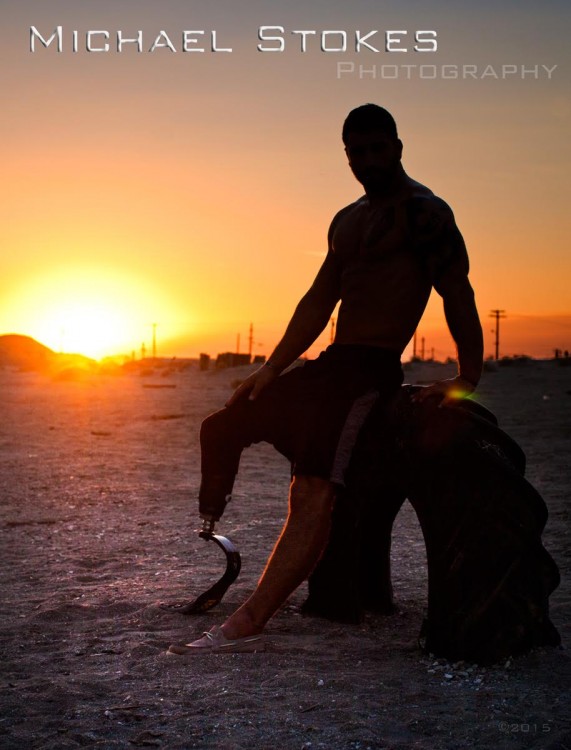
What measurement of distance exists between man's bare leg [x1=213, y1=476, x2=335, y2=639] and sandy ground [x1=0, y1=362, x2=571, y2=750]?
173 mm

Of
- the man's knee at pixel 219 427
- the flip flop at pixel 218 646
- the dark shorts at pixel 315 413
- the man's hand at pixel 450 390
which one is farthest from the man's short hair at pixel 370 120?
the flip flop at pixel 218 646

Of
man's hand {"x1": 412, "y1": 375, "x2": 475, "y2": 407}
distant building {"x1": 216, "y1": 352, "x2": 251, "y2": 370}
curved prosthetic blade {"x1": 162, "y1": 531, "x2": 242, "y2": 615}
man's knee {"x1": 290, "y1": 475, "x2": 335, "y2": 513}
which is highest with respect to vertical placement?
distant building {"x1": 216, "y1": 352, "x2": 251, "y2": 370}

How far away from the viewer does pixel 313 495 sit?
12.0 feet

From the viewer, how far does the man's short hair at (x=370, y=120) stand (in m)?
3.68

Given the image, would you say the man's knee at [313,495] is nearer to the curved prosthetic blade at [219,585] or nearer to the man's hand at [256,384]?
the man's hand at [256,384]

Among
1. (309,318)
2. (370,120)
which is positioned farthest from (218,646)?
(370,120)

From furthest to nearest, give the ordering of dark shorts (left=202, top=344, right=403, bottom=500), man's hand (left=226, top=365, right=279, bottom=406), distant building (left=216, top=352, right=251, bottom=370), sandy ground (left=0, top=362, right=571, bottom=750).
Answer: distant building (left=216, top=352, right=251, bottom=370), man's hand (left=226, top=365, right=279, bottom=406), dark shorts (left=202, top=344, right=403, bottom=500), sandy ground (left=0, top=362, right=571, bottom=750)

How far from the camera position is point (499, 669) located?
3311 millimetres

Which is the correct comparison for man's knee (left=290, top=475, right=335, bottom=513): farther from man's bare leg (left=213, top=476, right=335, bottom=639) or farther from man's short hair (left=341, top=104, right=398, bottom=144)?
man's short hair (left=341, top=104, right=398, bottom=144)

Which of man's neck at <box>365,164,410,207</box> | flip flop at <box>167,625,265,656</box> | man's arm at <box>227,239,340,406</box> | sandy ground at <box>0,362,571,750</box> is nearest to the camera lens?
sandy ground at <box>0,362,571,750</box>

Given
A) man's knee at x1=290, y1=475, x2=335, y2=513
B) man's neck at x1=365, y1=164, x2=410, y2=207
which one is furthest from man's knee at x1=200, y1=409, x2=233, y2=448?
man's neck at x1=365, y1=164, x2=410, y2=207

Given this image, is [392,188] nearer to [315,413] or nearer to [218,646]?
[315,413]

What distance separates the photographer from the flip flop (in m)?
3.49

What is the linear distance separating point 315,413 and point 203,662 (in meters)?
1.16
